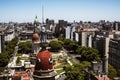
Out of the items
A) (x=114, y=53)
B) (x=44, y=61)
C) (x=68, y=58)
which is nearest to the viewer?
(x=44, y=61)

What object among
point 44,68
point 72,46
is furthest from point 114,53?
point 44,68

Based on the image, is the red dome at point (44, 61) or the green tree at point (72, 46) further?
the green tree at point (72, 46)

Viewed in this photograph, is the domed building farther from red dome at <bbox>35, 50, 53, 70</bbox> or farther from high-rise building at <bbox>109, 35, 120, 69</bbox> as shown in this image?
high-rise building at <bbox>109, 35, 120, 69</bbox>

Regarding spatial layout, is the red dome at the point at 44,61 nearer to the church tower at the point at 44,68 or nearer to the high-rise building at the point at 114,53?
the church tower at the point at 44,68

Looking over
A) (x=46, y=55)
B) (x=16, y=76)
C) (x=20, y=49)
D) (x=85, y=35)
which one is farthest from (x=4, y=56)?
(x=46, y=55)

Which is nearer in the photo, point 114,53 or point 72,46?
point 114,53

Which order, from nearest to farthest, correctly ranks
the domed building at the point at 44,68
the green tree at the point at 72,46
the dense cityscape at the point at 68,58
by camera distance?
the domed building at the point at 44,68, the dense cityscape at the point at 68,58, the green tree at the point at 72,46

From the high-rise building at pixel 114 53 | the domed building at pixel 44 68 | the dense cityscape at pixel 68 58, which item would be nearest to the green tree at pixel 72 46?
the dense cityscape at pixel 68 58

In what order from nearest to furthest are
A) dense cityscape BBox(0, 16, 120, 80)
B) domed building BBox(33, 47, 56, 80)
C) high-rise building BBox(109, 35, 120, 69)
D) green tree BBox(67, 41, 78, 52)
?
domed building BBox(33, 47, 56, 80), dense cityscape BBox(0, 16, 120, 80), high-rise building BBox(109, 35, 120, 69), green tree BBox(67, 41, 78, 52)

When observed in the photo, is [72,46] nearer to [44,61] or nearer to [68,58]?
[68,58]

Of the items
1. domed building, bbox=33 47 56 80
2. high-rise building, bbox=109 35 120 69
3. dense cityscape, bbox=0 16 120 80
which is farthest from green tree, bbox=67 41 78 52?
domed building, bbox=33 47 56 80

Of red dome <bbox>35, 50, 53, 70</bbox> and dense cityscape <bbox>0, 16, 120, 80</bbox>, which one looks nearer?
red dome <bbox>35, 50, 53, 70</bbox>
